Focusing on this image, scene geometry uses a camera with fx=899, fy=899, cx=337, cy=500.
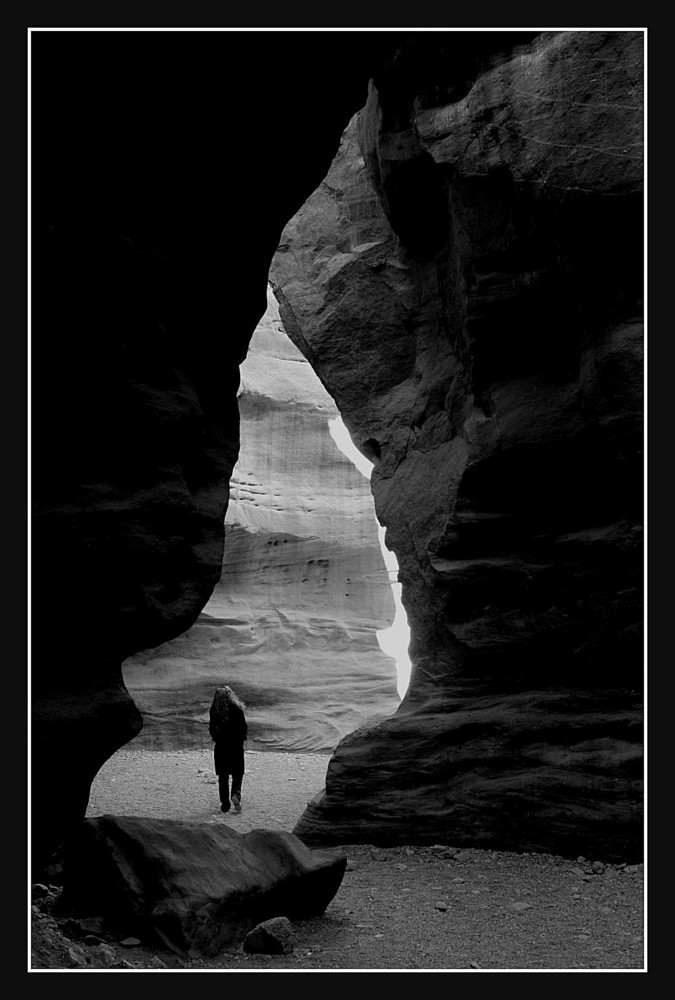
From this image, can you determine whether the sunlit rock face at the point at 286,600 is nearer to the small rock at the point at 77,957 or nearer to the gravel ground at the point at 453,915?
the gravel ground at the point at 453,915

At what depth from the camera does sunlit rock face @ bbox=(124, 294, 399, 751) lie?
65.6ft

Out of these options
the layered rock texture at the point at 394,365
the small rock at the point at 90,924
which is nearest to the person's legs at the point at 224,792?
the layered rock texture at the point at 394,365

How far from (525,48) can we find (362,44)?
13.5ft

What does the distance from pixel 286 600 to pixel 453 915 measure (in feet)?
51.8

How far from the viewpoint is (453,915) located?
7391mm

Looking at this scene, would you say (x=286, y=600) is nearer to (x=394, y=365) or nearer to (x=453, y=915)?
(x=394, y=365)

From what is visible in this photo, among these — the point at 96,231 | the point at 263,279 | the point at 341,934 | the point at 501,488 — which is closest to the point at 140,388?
the point at 96,231

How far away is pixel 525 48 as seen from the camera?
32.4ft

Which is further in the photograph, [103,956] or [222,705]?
[222,705]

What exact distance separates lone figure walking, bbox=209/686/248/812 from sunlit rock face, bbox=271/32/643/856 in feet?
5.26

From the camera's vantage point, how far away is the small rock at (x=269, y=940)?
587 cm

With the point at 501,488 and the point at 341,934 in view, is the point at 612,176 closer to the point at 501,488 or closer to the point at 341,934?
the point at 501,488

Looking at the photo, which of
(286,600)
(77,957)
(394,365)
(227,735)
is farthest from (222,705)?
(286,600)

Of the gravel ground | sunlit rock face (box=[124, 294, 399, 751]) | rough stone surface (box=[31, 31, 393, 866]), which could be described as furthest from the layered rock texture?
sunlit rock face (box=[124, 294, 399, 751])
